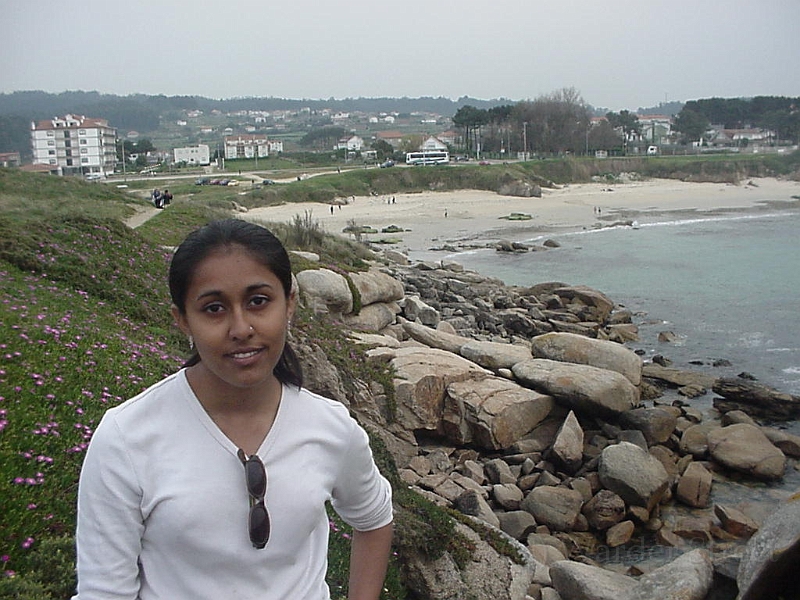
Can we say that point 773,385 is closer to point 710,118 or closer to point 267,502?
point 267,502

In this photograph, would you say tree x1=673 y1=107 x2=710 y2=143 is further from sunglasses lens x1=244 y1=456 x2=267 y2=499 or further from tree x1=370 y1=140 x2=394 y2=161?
sunglasses lens x1=244 y1=456 x2=267 y2=499

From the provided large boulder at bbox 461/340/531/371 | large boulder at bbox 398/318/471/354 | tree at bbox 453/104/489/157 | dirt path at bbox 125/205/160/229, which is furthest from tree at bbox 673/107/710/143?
large boulder at bbox 461/340/531/371

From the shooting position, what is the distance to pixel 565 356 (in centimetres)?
1473

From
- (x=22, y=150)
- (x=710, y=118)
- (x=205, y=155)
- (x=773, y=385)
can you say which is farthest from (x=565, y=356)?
(x=710, y=118)

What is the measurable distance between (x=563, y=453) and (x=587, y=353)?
3.86 m

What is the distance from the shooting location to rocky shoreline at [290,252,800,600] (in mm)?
6707

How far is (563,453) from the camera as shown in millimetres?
11289

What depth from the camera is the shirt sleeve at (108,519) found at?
1851mm

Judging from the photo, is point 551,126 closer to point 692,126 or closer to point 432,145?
point 432,145

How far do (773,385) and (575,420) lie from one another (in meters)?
8.53

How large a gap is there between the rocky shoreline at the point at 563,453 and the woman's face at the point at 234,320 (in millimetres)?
3955

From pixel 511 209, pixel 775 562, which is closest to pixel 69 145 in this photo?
pixel 511 209

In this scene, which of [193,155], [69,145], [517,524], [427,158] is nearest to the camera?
[517,524]

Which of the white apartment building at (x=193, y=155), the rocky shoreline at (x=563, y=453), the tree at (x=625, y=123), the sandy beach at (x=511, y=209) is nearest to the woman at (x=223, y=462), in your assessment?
the rocky shoreline at (x=563, y=453)
